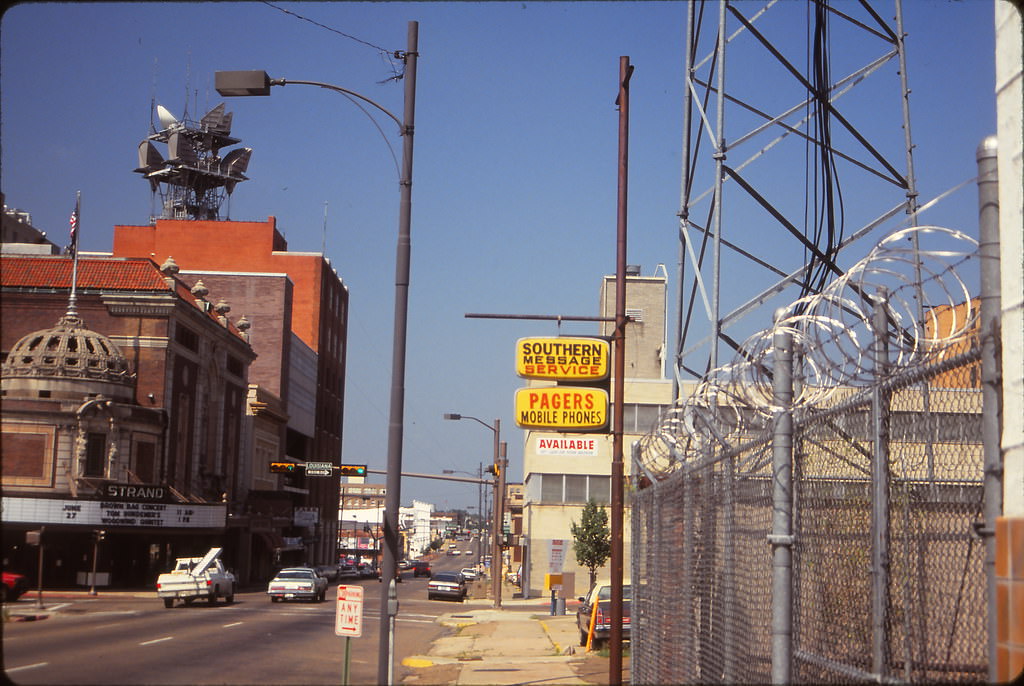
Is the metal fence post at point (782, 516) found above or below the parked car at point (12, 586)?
above

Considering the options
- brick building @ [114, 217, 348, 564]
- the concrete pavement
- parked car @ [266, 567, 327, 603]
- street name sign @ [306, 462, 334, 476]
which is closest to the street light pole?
the concrete pavement

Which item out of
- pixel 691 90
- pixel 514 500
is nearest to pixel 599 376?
pixel 691 90

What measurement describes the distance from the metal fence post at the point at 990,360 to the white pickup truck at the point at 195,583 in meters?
40.3

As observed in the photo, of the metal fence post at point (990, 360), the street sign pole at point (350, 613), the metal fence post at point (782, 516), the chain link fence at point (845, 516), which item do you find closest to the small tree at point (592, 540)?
the street sign pole at point (350, 613)

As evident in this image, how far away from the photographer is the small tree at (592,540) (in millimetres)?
56375

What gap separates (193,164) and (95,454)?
56.0 m

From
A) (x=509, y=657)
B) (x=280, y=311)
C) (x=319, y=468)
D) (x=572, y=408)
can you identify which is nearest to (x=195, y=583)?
(x=319, y=468)

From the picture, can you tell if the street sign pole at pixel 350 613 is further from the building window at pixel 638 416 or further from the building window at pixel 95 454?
the building window at pixel 638 416

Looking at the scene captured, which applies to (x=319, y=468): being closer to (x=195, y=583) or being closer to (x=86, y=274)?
(x=195, y=583)

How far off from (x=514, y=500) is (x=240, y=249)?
79364mm

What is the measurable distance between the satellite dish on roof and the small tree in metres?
65.7

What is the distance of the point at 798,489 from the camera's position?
7.70m

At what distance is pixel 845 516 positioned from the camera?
8461 millimetres

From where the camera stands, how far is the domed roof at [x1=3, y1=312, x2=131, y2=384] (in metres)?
50.8
